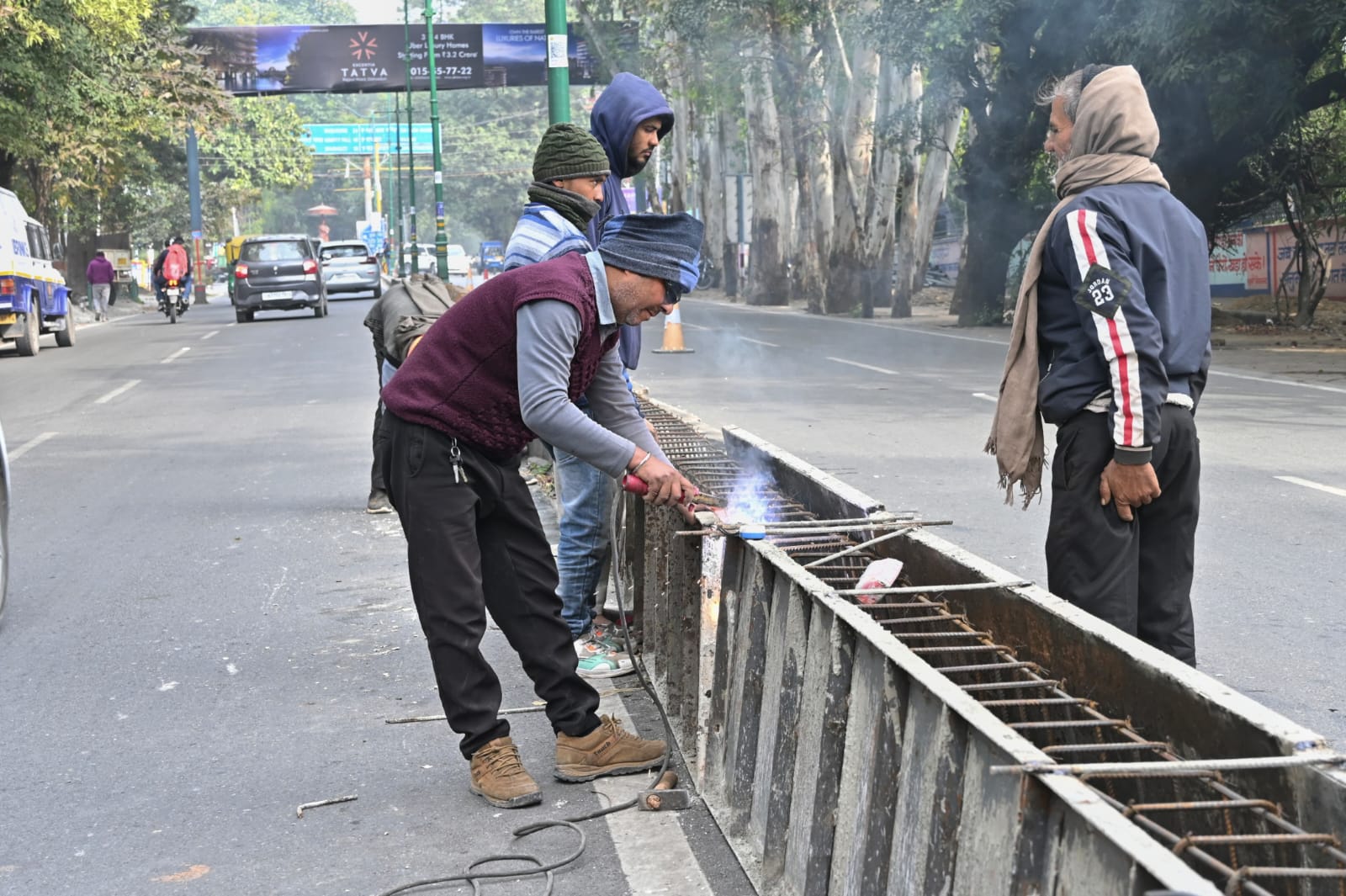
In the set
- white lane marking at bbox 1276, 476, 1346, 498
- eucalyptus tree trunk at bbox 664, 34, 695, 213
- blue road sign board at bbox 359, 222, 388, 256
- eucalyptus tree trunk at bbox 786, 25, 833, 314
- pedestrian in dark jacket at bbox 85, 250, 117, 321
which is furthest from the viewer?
blue road sign board at bbox 359, 222, 388, 256

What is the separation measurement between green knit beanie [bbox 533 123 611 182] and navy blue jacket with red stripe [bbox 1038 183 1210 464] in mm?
1581

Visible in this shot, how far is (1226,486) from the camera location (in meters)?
9.07

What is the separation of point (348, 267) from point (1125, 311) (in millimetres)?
39868

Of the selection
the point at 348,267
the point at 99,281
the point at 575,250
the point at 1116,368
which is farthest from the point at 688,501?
Result: the point at 348,267

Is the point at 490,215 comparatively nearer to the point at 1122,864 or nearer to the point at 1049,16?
the point at 1049,16

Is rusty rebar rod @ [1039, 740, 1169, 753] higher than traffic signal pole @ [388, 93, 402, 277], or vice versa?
traffic signal pole @ [388, 93, 402, 277]

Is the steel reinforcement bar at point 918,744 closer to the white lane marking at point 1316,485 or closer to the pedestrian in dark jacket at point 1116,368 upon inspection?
the pedestrian in dark jacket at point 1116,368

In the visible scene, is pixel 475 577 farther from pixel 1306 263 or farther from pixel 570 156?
pixel 1306 263

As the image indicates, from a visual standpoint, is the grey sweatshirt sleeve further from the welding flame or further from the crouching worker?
the welding flame

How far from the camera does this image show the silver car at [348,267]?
41812mm

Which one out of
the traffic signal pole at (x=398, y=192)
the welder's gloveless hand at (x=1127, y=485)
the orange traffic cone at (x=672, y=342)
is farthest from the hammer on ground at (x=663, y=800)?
the traffic signal pole at (x=398, y=192)

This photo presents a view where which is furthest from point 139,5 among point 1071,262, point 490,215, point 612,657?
point 490,215

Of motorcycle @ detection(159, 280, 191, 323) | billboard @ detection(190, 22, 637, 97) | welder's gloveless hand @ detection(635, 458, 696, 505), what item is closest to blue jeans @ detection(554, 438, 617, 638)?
welder's gloveless hand @ detection(635, 458, 696, 505)

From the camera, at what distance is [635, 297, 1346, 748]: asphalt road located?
18.7 feet
